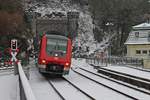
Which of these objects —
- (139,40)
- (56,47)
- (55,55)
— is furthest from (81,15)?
(55,55)

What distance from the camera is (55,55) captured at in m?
30.6

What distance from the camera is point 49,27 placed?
96.2 metres

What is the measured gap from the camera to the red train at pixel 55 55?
3033 centimetres

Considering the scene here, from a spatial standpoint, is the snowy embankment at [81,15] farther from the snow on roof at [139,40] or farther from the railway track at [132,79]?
the railway track at [132,79]

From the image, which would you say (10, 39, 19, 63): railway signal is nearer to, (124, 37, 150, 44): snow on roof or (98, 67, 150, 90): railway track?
(98, 67, 150, 90): railway track

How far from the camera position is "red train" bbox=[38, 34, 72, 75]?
3033 cm

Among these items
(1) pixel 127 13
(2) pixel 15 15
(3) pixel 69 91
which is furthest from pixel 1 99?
(1) pixel 127 13

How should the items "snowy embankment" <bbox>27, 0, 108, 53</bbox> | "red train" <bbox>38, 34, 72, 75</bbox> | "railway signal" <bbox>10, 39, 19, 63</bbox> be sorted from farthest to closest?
"snowy embankment" <bbox>27, 0, 108, 53</bbox> → "red train" <bbox>38, 34, 72, 75</bbox> → "railway signal" <bbox>10, 39, 19, 63</bbox>

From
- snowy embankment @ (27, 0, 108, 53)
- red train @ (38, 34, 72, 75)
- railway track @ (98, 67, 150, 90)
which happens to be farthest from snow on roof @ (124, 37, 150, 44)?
red train @ (38, 34, 72, 75)

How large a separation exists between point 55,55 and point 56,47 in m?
0.66

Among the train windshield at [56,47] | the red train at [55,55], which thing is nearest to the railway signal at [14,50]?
the red train at [55,55]

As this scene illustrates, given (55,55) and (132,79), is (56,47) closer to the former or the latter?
(55,55)

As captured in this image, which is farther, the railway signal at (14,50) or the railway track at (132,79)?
the railway signal at (14,50)

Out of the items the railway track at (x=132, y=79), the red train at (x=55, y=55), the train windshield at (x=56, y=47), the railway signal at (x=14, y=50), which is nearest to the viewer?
the railway track at (x=132, y=79)
